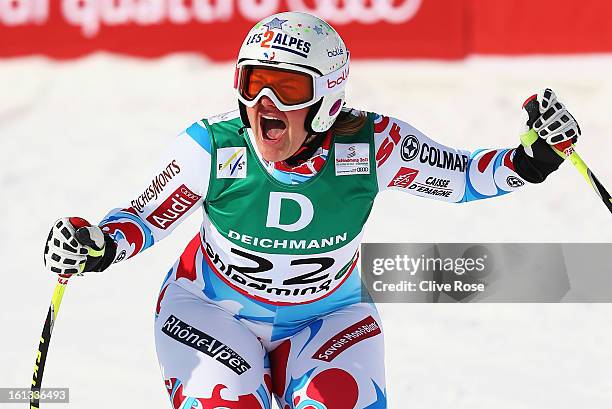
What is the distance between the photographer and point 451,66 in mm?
9289

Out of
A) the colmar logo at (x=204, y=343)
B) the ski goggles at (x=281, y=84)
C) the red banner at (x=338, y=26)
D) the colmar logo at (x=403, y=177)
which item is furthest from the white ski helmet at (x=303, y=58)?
the red banner at (x=338, y=26)

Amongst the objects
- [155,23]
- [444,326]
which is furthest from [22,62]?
[444,326]

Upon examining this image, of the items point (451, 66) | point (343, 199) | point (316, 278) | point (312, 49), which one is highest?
point (451, 66)

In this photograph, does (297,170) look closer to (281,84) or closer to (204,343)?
(281,84)

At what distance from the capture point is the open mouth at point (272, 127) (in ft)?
12.1

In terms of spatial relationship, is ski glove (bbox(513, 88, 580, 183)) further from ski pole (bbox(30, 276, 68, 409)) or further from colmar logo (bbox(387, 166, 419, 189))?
ski pole (bbox(30, 276, 68, 409))

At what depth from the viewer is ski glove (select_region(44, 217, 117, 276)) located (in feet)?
11.7

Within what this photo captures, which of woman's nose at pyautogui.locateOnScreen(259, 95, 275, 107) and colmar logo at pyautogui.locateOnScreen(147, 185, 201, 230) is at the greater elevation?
woman's nose at pyautogui.locateOnScreen(259, 95, 275, 107)

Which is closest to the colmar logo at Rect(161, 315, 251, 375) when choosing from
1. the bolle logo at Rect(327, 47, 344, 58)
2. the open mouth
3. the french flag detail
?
the french flag detail

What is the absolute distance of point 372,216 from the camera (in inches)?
291

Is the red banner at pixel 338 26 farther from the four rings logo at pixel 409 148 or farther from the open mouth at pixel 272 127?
the open mouth at pixel 272 127

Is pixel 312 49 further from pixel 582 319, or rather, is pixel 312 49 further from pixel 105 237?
pixel 582 319

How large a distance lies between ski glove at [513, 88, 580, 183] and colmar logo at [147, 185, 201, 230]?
1231 mm

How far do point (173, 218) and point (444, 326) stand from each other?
8.67ft
